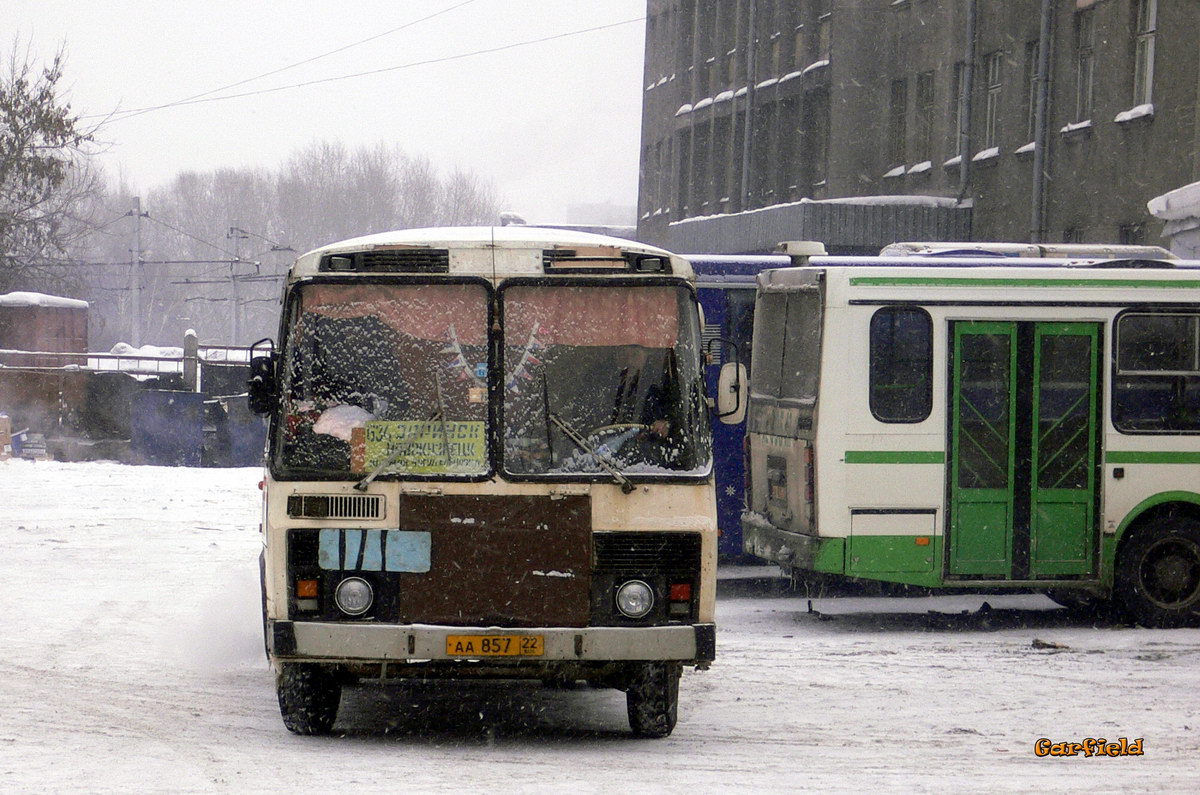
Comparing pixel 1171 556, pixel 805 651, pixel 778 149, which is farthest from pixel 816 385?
pixel 778 149

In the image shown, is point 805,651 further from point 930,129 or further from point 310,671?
point 930,129

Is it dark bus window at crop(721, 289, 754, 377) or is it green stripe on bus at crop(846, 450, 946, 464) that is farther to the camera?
dark bus window at crop(721, 289, 754, 377)

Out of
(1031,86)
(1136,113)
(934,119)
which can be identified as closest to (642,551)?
(1136,113)

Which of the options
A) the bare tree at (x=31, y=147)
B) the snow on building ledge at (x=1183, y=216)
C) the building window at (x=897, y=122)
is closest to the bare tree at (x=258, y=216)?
the bare tree at (x=31, y=147)

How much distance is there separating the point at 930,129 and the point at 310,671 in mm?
28291

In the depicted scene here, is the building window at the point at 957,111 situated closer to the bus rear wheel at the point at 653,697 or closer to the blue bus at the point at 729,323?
the blue bus at the point at 729,323

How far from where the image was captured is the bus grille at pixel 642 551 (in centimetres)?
832

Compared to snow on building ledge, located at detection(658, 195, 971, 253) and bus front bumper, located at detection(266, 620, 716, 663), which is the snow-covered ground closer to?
bus front bumper, located at detection(266, 620, 716, 663)

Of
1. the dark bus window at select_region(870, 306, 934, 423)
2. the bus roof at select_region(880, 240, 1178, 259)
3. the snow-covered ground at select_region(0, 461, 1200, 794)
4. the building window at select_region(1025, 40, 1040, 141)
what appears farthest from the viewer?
the building window at select_region(1025, 40, 1040, 141)

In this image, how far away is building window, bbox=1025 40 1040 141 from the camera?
99.1ft

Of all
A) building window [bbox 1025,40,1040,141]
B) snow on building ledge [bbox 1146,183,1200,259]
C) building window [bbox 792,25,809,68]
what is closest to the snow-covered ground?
snow on building ledge [bbox 1146,183,1200,259]

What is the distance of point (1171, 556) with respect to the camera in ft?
44.4

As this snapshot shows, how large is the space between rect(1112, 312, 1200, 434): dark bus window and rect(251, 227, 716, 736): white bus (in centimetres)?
595

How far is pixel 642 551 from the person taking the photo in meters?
8.32
